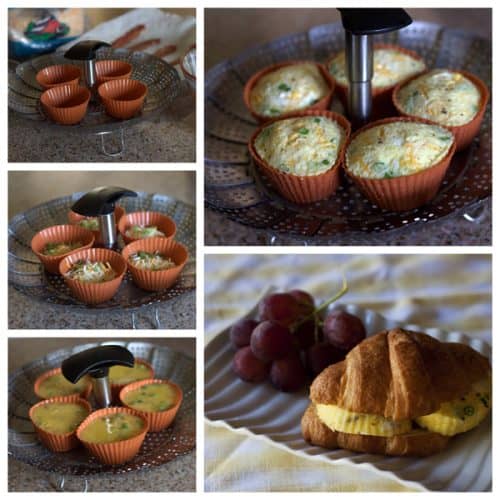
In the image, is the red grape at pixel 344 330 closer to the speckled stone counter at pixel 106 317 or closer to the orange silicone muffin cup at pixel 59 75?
the speckled stone counter at pixel 106 317

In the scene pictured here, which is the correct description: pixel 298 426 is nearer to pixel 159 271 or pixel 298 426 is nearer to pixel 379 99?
pixel 159 271

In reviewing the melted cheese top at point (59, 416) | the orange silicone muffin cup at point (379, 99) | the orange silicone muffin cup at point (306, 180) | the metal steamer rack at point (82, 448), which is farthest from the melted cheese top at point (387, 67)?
the melted cheese top at point (59, 416)

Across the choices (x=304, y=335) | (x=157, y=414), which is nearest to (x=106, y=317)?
(x=157, y=414)

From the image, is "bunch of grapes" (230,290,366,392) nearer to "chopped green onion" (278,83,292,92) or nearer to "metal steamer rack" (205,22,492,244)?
"metal steamer rack" (205,22,492,244)

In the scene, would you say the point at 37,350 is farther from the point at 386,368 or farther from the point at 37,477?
the point at 386,368

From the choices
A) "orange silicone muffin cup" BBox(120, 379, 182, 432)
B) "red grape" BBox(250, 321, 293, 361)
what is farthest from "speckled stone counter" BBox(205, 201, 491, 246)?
"orange silicone muffin cup" BBox(120, 379, 182, 432)

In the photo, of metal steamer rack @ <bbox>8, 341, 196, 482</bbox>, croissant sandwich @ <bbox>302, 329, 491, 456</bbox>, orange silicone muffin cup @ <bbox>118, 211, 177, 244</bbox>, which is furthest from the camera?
orange silicone muffin cup @ <bbox>118, 211, 177, 244</bbox>
